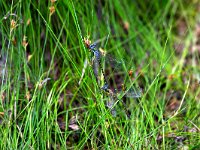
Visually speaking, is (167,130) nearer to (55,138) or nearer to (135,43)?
(55,138)

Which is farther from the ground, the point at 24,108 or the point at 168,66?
the point at 168,66

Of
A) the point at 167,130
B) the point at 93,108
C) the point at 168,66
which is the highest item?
the point at 168,66

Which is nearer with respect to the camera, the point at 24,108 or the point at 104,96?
the point at 24,108

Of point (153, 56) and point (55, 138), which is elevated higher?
point (153, 56)

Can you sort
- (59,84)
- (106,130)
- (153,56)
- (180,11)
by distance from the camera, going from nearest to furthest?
(106,130)
(59,84)
(153,56)
(180,11)

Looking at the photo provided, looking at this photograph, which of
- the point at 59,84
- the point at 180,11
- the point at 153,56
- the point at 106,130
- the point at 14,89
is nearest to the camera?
the point at 106,130

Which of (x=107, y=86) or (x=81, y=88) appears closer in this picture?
(x=107, y=86)

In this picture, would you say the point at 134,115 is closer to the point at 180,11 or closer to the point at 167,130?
the point at 167,130

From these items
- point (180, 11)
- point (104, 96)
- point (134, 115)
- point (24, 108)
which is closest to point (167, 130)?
point (134, 115)

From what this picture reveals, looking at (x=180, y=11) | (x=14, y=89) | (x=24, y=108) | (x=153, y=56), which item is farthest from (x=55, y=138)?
(x=180, y=11)
